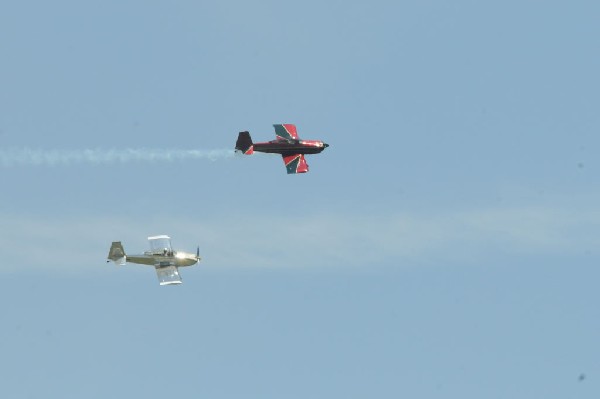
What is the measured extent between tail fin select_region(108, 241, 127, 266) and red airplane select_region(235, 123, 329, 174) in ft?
73.7

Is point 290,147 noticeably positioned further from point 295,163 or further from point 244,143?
point 244,143

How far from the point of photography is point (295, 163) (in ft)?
561

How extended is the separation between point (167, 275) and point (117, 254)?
854 cm

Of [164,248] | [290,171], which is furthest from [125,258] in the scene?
[290,171]

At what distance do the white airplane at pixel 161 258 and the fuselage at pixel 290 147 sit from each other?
19776mm

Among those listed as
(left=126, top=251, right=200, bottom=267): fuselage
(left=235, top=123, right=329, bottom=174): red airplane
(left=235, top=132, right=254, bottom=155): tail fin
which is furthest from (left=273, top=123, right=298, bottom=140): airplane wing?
(left=126, top=251, right=200, bottom=267): fuselage

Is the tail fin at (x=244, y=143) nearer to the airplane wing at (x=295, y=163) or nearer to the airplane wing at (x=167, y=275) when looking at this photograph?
the airplane wing at (x=295, y=163)

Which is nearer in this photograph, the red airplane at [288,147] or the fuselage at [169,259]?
the fuselage at [169,259]

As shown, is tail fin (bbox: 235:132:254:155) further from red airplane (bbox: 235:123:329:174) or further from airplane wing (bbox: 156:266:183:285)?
airplane wing (bbox: 156:266:183:285)

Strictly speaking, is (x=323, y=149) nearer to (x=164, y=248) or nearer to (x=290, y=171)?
(x=290, y=171)

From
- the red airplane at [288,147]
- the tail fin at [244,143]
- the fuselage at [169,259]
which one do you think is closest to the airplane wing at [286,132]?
the red airplane at [288,147]

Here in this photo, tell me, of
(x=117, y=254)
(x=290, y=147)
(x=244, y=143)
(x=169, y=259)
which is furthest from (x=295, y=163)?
(x=117, y=254)

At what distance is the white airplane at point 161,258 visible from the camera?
160 m

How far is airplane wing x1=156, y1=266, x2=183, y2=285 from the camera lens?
518 feet
